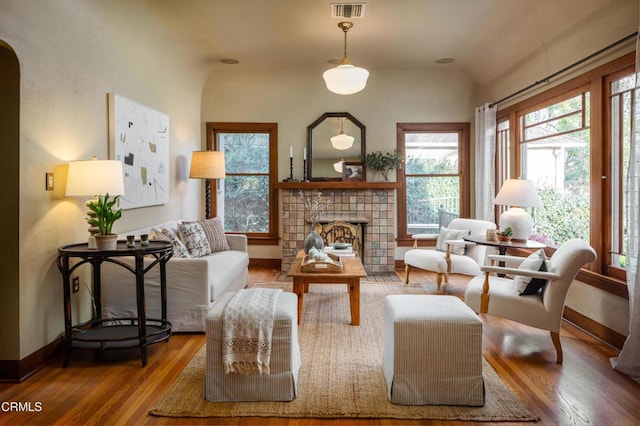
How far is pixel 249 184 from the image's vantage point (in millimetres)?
6906

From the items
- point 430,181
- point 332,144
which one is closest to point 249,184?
point 332,144

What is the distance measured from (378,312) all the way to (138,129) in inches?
113

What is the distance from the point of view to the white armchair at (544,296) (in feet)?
10.3

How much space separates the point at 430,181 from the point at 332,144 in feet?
5.03

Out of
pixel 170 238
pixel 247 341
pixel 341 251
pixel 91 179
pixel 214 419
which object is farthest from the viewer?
pixel 341 251

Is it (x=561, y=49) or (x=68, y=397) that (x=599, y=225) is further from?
(x=68, y=397)

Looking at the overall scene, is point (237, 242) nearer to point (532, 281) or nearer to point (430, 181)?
point (430, 181)

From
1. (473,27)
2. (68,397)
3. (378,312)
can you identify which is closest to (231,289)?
(378,312)

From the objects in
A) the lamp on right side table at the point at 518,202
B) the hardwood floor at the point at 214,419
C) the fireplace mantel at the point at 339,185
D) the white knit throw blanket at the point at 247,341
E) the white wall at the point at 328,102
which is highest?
the white wall at the point at 328,102

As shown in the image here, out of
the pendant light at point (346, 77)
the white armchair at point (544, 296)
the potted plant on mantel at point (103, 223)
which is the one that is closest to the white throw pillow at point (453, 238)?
the white armchair at point (544, 296)

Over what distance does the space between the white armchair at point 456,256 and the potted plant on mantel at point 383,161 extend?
53.6 inches

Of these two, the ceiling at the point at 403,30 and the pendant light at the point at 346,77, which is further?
the pendant light at the point at 346,77

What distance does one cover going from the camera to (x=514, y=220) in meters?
4.62

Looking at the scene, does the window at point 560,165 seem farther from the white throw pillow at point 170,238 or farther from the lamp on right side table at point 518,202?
the white throw pillow at point 170,238
